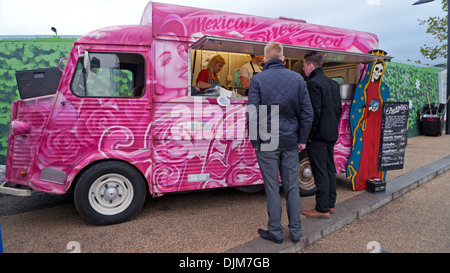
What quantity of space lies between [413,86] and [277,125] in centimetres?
1244

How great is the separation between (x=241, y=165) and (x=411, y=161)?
5.58 m

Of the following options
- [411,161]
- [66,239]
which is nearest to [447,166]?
[411,161]

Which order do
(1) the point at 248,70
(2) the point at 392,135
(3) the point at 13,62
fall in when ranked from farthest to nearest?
(3) the point at 13,62, (1) the point at 248,70, (2) the point at 392,135

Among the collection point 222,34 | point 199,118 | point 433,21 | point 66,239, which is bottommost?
point 66,239

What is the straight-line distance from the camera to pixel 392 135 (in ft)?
16.7

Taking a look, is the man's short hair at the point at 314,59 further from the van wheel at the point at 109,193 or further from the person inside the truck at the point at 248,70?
the van wheel at the point at 109,193

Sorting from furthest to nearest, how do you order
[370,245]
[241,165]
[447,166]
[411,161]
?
[411,161] → [447,166] → [241,165] → [370,245]

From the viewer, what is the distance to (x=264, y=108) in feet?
9.84

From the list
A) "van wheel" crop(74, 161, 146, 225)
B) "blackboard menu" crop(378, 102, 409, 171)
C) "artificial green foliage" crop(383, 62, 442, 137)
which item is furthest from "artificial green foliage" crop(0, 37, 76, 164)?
"artificial green foliage" crop(383, 62, 442, 137)

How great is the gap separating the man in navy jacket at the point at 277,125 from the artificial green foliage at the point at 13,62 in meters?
5.67

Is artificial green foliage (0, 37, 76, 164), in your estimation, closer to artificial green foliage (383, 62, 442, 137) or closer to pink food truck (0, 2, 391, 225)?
pink food truck (0, 2, 391, 225)

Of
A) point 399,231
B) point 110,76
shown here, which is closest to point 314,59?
point 399,231

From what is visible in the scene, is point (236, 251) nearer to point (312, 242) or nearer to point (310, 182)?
point (312, 242)

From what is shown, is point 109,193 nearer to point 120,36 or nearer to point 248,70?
point 120,36
